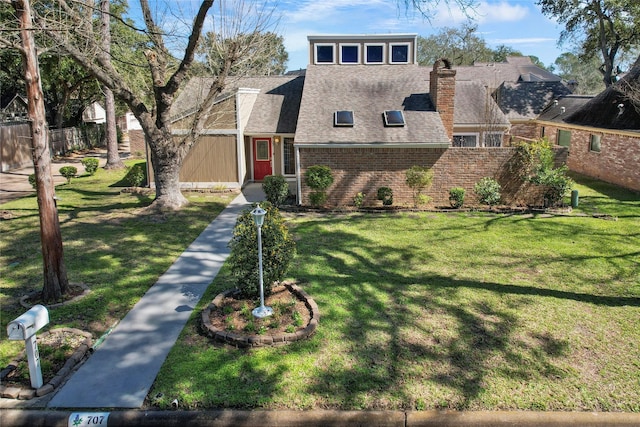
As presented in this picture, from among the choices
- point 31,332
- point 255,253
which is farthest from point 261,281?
point 31,332

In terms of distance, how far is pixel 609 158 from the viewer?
2025cm

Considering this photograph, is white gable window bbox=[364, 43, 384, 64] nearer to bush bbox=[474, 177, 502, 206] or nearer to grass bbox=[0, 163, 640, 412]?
bush bbox=[474, 177, 502, 206]

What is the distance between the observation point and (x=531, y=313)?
25.5 ft

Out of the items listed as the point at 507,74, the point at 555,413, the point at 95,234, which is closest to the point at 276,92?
the point at 95,234

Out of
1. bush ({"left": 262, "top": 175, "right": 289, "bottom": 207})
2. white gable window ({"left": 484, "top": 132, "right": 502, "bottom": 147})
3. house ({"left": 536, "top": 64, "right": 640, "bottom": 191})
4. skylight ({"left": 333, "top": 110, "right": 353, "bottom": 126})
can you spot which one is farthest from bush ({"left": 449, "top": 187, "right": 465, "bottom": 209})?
white gable window ({"left": 484, "top": 132, "right": 502, "bottom": 147})

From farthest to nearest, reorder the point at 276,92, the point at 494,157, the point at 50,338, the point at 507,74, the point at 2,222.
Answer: the point at 507,74 → the point at 276,92 → the point at 494,157 → the point at 2,222 → the point at 50,338

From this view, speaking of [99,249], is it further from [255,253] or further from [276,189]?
[276,189]

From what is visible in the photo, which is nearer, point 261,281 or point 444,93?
point 261,281

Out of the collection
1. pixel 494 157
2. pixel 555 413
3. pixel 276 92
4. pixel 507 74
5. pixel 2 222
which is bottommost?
pixel 555 413

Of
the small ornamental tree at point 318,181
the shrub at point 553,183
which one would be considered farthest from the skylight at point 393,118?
the shrub at point 553,183

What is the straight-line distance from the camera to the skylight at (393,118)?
16.7 metres

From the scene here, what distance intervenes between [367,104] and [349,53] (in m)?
4.47

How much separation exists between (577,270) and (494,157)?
689 centimetres

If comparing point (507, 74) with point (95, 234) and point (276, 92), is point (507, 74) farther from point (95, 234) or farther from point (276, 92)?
point (95, 234)
